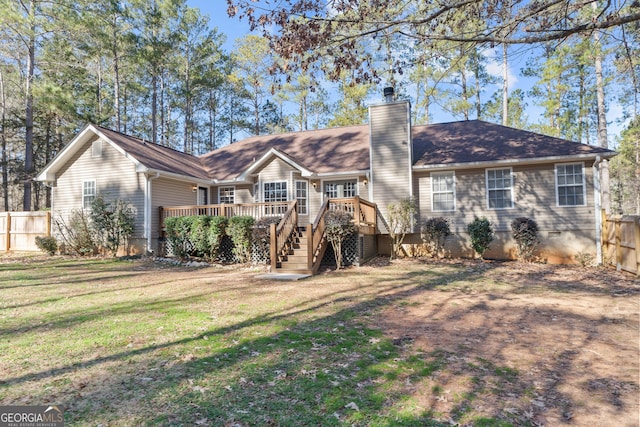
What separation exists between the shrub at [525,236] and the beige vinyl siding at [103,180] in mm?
14209

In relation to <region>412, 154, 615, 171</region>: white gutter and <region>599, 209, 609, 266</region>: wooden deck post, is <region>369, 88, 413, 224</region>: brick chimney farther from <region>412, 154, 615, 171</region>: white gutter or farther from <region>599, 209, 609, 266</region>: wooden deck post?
<region>599, 209, 609, 266</region>: wooden deck post

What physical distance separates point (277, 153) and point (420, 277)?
26.3 feet

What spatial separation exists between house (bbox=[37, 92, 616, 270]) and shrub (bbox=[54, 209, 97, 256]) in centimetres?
100

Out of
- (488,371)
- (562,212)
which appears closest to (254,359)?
(488,371)

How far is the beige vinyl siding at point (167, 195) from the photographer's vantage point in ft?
45.6

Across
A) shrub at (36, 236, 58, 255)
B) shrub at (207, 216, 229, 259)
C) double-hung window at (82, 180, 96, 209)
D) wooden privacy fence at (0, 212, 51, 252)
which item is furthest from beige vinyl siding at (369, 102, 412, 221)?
wooden privacy fence at (0, 212, 51, 252)

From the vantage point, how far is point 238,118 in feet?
110

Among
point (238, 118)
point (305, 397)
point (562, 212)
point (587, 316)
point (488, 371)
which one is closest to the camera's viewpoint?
point (305, 397)

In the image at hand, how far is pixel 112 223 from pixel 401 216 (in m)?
11.4

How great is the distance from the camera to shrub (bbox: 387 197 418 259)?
13055mm

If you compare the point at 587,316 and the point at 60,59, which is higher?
the point at 60,59

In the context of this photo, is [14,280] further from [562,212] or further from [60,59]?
[60,59]

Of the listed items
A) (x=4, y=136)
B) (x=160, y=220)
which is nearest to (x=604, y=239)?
(x=160, y=220)

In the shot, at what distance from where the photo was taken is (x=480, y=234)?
1218 cm
